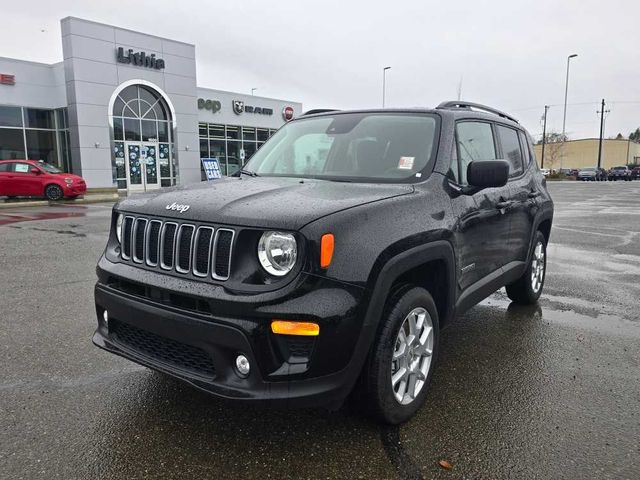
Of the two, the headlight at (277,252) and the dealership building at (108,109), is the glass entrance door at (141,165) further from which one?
the headlight at (277,252)

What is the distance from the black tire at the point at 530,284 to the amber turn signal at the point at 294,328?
3.35m

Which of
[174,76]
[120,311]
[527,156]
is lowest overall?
[120,311]

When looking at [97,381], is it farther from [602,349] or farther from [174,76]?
[174,76]

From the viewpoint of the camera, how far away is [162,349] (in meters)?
2.75

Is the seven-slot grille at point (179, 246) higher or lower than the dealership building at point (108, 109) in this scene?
lower

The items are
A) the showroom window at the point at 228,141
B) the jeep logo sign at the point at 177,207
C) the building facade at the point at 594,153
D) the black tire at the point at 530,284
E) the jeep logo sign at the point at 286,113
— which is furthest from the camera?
the building facade at the point at 594,153

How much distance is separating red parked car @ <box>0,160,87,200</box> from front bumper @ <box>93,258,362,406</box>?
19.8 metres

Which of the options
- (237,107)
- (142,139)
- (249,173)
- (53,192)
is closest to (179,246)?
(249,173)

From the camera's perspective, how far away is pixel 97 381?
11.4 feet

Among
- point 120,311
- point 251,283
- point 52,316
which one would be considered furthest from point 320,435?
point 52,316

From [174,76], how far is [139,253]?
2733 centimetres

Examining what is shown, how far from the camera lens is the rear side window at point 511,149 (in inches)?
183

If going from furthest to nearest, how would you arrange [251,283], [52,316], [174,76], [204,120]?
[204,120] < [174,76] < [52,316] < [251,283]

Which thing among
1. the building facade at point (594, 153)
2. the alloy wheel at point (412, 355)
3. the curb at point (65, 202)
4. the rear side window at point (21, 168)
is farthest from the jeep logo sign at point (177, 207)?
the building facade at point (594, 153)
